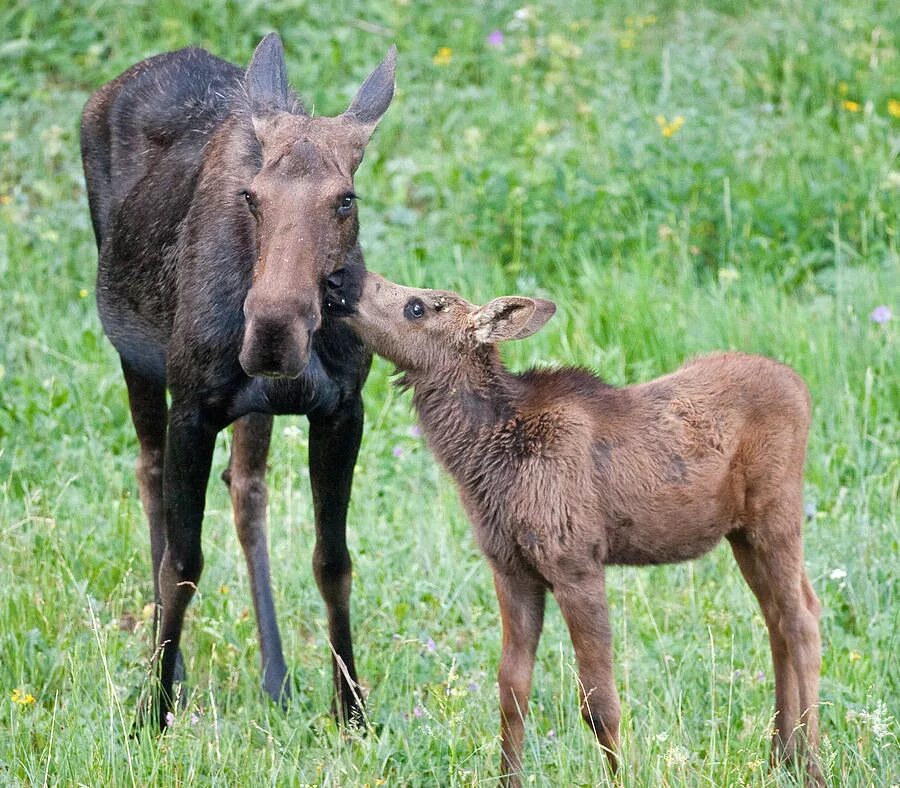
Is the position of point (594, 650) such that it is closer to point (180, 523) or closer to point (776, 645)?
point (776, 645)

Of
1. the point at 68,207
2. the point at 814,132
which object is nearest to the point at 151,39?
the point at 68,207

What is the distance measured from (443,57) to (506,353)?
12.4 ft

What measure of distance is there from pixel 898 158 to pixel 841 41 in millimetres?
1709

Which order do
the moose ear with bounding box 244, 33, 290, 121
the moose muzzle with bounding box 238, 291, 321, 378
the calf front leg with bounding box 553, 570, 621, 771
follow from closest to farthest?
the moose muzzle with bounding box 238, 291, 321, 378
the calf front leg with bounding box 553, 570, 621, 771
the moose ear with bounding box 244, 33, 290, 121

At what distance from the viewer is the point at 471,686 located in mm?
5559

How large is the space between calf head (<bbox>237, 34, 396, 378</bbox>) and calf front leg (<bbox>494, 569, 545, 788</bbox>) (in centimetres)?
105

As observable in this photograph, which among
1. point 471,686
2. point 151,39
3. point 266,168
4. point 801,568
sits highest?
point 266,168

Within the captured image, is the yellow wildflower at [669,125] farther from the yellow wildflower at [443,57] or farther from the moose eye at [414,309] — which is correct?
the moose eye at [414,309]

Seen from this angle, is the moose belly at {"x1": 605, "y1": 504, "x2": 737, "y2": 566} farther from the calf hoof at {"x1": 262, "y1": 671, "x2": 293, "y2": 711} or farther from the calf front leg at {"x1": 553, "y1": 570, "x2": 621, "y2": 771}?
the calf hoof at {"x1": 262, "y1": 671, "x2": 293, "y2": 711}

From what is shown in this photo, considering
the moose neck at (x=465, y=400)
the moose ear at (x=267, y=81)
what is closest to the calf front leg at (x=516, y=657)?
the moose neck at (x=465, y=400)

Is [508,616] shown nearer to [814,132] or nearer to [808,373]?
[808,373]

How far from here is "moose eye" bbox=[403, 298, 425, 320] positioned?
4934 millimetres

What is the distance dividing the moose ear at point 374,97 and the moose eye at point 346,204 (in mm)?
397

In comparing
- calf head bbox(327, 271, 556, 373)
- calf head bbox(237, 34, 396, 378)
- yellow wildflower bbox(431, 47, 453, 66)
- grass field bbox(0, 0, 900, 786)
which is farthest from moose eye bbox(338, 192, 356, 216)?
yellow wildflower bbox(431, 47, 453, 66)
